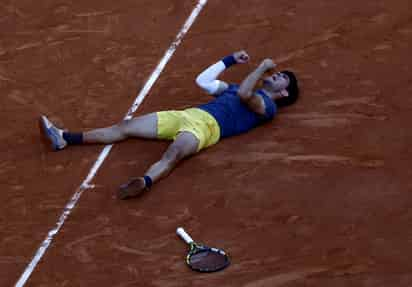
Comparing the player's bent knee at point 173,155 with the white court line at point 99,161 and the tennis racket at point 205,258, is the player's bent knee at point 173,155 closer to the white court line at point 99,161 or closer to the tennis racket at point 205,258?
the white court line at point 99,161

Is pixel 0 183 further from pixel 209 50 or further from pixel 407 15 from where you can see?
pixel 407 15

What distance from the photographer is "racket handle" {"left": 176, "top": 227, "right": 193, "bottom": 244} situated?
7.36 meters

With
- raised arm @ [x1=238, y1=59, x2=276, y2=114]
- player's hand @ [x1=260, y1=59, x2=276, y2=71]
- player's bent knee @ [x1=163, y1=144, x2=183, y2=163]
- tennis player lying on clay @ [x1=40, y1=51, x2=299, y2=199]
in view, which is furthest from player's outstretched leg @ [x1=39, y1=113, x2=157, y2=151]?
player's hand @ [x1=260, y1=59, x2=276, y2=71]

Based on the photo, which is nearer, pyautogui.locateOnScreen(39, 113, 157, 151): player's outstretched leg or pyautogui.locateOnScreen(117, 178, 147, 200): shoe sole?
pyautogui.locateOnScreen(117, 178, 147, 200): shoe sole

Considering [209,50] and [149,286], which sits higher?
[209,50]

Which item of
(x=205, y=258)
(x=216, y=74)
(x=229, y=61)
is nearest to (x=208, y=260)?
(x=205, y=258)

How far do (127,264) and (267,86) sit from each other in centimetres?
235

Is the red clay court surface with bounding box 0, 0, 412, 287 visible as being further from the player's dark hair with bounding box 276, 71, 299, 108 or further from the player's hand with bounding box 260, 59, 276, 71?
the player's hand with bounding box 260, 59, 276, 71

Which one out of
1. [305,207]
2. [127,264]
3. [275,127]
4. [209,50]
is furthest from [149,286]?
[209,50]

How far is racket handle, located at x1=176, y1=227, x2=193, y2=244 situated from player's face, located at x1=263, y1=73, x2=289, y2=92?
187 cm

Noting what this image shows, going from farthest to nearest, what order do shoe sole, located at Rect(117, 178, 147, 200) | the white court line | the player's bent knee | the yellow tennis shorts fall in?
1. the yellow tennis shorts
2. the player's bent knee
3. shoe sole, located at Rect(117, 178, 147, 200)
4. the white court line

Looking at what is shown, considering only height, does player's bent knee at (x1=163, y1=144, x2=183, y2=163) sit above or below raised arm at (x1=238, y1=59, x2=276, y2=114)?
below

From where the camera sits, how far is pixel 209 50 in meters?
9.52

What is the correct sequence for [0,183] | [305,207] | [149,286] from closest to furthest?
[149,286], [305,207], [0,183]
